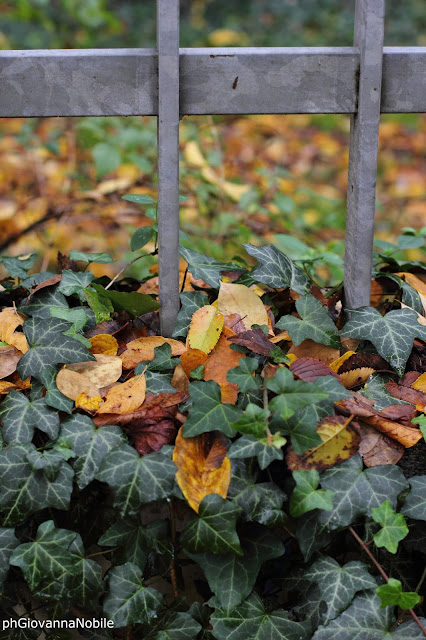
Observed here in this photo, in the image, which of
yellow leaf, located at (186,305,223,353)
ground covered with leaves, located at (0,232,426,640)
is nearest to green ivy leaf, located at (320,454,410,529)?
ground covered with leaves, located at (0,232,426,640)

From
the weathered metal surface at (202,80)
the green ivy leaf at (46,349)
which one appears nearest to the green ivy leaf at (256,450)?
the green ivy leaf at (46,349)

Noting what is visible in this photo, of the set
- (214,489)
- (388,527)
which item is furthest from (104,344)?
(388,527)

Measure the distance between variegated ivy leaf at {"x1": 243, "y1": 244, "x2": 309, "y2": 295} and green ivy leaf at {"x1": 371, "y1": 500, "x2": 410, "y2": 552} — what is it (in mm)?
465

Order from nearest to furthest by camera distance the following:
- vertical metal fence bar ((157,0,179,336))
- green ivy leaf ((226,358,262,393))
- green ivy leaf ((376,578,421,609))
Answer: green ivy leaf ((376,578,421,609)), green ivy leaf ((226,358,262,393)), vertical metal fence bar ((157,0,179,336))

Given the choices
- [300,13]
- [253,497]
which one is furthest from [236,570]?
[300,13]

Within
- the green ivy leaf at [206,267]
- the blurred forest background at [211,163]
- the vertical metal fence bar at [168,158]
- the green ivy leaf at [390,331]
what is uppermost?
the vertical metal fence bar at [168,158]

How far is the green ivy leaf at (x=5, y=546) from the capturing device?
1022 millimetres

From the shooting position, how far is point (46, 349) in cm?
117

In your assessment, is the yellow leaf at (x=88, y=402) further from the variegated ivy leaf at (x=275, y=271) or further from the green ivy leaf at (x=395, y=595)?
the green ivy leaf at (x=395, y=595)

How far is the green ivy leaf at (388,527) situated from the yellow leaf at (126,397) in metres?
0.42

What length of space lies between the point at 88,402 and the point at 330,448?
41cm

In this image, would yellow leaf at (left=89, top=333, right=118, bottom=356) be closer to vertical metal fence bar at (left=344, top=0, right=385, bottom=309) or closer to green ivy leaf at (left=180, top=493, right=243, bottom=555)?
green ivy leaf at (left=180, top=493, right=243, bottom=555)

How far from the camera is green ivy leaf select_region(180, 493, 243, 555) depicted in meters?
1.00

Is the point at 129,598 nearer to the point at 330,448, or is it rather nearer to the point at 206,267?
the point at 330,448
